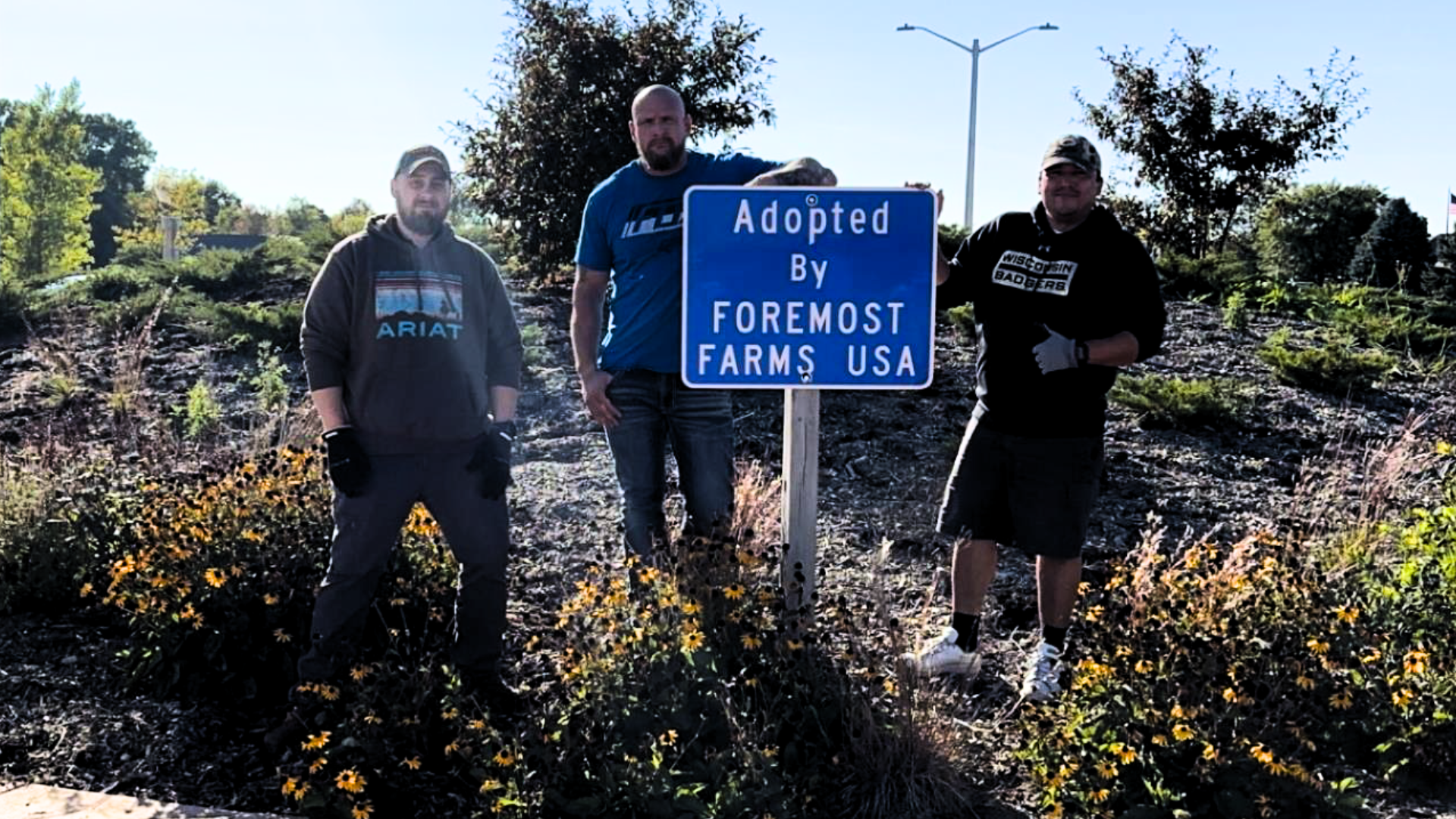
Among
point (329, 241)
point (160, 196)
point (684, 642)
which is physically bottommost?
point (684, 642)

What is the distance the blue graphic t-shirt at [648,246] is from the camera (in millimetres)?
3676

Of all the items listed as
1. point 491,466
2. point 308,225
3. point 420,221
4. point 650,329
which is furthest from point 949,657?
point 308,225

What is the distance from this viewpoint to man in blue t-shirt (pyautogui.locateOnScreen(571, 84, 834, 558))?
3670 millimetres

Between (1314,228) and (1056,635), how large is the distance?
20501 mm

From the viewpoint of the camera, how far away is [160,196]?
56344 mm

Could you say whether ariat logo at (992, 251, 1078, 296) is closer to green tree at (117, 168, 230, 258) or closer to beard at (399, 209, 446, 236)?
beard at (399, 209, 446, 236)

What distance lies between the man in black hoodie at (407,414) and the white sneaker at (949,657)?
3.90 ft

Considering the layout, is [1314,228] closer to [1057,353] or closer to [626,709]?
[1057,353]

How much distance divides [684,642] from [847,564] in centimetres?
179

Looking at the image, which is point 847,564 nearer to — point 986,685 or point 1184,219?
point 986,685

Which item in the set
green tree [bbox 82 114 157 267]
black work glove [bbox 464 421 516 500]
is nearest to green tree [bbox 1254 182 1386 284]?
black work glove [bbox 464 421 516 500]

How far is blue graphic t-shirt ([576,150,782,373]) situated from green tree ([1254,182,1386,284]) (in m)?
19.7

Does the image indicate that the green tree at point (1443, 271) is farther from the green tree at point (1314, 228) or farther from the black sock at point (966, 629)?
the black sock at point (966, 629)

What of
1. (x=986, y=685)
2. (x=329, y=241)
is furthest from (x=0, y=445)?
(x=329, y=241)
